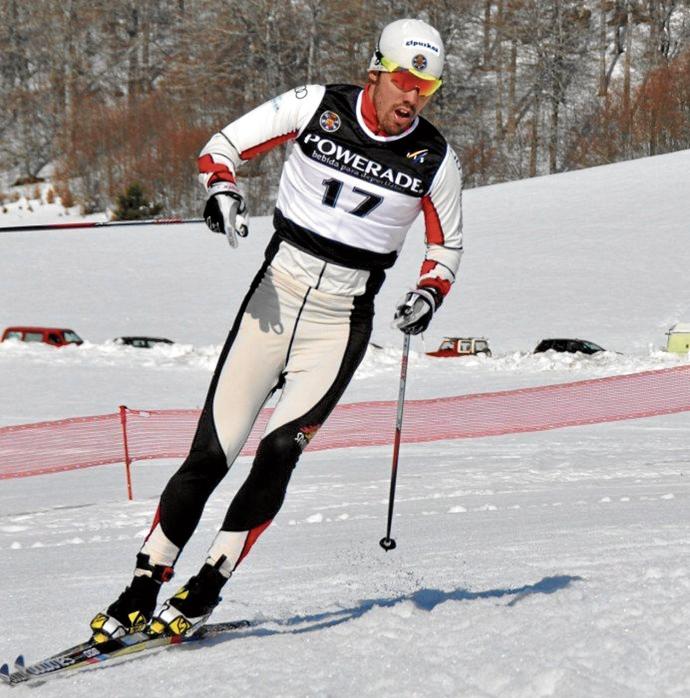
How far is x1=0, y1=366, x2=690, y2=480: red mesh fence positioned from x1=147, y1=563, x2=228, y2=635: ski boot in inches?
292

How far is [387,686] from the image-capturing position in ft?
11.7

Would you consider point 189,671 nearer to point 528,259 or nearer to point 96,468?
point 96,468

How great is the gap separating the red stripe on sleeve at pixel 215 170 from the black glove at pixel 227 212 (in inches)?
2.8

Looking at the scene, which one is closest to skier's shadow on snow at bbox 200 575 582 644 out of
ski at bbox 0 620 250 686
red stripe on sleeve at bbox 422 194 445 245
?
ski at bbox 0 620 250 686

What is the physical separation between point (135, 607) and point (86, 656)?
0.27 m

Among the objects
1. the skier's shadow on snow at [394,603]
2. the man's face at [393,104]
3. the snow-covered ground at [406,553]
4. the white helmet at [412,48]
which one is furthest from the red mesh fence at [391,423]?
the white helmet at [412,48]

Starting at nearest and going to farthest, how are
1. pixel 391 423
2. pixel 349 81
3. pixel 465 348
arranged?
pixel 391 423, pixel 465 348, pixel 349 81

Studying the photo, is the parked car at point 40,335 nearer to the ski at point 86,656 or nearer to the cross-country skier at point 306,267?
the cross-country skier at point 306,267

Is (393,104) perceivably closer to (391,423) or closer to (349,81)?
(391,423)

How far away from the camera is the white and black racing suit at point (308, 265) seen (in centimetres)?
438

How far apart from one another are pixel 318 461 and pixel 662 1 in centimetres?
5527

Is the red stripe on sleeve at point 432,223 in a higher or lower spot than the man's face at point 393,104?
lower

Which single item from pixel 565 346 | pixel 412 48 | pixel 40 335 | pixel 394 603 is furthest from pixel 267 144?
pixel 40 335

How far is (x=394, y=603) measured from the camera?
197 inches
